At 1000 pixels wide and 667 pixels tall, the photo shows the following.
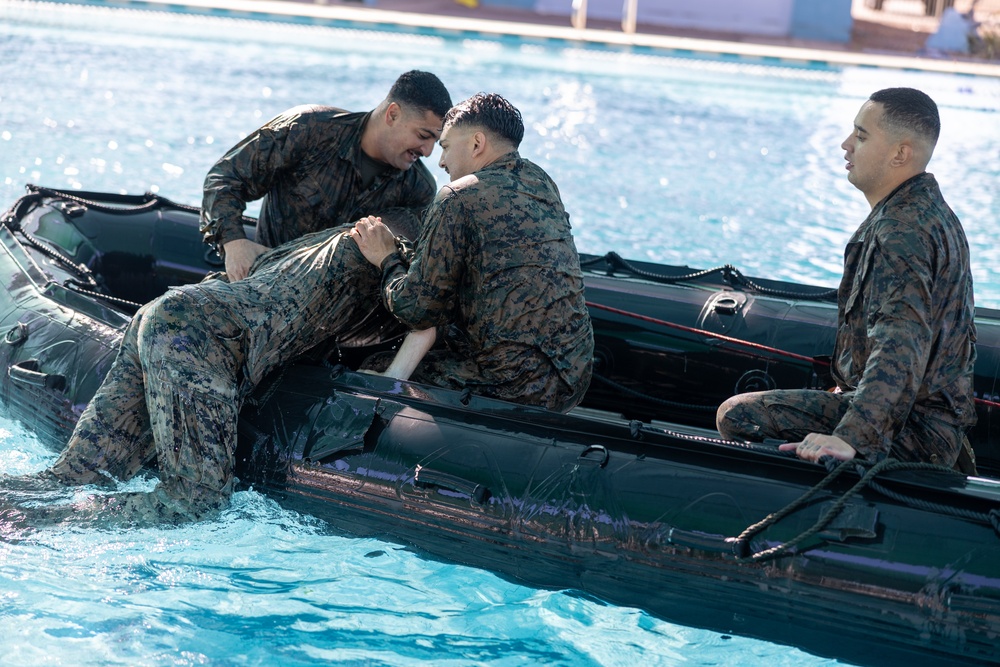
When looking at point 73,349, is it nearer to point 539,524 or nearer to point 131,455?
point 131,455

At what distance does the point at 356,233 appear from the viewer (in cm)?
358

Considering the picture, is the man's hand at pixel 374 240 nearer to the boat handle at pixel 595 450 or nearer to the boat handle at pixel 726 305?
the boat handle at pixel 595 450

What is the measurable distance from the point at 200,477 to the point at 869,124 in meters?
2.17

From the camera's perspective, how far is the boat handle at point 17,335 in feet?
13.3

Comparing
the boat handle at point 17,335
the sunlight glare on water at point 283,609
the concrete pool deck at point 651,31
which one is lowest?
the sunlight glare on water at point 283,609

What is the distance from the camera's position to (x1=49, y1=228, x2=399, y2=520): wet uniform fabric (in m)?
3.31

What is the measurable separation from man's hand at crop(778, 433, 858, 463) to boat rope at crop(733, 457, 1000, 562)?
0.8 inches

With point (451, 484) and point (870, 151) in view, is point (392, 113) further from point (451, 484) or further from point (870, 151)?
point (870, 151)

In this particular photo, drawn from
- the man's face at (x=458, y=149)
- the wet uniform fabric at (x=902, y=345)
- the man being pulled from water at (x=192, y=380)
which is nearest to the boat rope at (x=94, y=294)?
the man being pulled from water at (x=192, y=380)

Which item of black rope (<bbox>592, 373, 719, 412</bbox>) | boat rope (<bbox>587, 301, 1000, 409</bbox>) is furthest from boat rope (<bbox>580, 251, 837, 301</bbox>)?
black rope (<bbox>592, 373, 719, 412</bbox>)

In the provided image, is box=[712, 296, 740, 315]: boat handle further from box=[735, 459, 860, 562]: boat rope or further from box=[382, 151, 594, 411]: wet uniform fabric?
box=[735, 459, 860, 562]: boat rope

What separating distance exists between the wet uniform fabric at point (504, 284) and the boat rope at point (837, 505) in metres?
0.87

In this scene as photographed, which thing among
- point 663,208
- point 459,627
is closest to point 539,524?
point 459,627

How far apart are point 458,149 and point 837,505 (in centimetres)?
156
